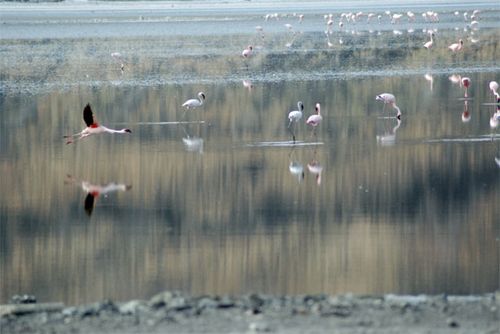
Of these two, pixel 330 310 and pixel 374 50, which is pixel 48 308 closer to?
pixel 330 310

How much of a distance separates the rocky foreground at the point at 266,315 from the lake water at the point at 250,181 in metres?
0.74

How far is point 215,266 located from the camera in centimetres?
917

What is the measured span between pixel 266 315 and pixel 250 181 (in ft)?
18.3

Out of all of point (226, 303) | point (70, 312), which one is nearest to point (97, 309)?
point (70, 312)

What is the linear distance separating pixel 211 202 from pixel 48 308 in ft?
13.6

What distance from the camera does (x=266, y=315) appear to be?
7.24 metres

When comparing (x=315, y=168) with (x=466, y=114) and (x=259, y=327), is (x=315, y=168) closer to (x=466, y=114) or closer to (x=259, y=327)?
(x=466, y=114)

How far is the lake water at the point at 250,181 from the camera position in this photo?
906 cm

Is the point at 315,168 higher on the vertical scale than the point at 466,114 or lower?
lower

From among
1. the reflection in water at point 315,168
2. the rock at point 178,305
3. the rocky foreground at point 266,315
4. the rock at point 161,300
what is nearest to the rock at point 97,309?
the rocky foreground at point 266,315

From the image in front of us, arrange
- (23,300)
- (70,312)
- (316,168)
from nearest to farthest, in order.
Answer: (70,312) < (23,300) < (316,168)

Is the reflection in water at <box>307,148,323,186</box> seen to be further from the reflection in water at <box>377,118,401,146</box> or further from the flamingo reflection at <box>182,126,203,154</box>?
the flamingo reflection at <box>182,126,203,154</box>

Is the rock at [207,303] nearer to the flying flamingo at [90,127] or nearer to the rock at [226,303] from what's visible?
the rock at [226,303]

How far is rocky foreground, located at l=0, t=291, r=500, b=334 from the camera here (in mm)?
6945
